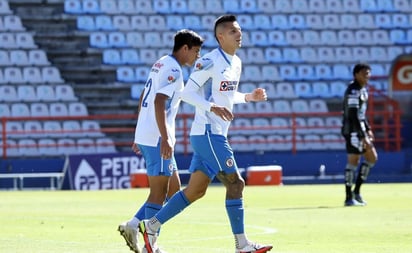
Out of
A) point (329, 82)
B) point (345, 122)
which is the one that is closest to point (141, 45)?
point (329, 82)

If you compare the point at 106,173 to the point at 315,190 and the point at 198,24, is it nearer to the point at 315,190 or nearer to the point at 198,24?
the point at 315,190

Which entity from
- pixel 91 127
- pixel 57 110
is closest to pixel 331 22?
pixel 91 127

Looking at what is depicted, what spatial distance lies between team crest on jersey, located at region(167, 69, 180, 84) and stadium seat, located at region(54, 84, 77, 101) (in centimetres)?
2285

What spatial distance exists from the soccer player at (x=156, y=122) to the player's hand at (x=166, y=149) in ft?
0.91

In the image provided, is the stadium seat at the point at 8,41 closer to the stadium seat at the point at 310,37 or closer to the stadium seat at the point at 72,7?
the stadium seat at the point at 72,7

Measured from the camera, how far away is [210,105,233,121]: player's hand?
9828 millimetres

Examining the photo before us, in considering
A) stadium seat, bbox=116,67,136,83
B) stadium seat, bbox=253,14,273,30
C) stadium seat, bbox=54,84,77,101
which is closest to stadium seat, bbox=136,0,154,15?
stadium seat, bbox=116,67,136,83

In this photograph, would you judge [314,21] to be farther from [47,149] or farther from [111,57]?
[47,149]

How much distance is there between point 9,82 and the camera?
32.7 metres

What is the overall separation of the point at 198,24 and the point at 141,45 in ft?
6.51

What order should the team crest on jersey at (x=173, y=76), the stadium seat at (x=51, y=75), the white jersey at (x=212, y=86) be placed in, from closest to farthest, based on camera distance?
the white jersey at (x=212, y=86)
the team crest on jersey at (x=173, y=76)
the stadium seat at (x=51, y=75)

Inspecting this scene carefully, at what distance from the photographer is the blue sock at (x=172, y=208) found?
1020 cm

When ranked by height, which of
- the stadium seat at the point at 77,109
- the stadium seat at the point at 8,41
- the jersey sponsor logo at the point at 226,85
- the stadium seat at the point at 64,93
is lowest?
the stadium seat at the point at 77,109

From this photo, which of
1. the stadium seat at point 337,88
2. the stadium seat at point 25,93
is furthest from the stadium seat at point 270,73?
the stadium seat at point 25,93
